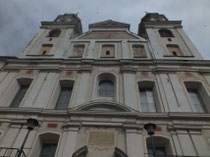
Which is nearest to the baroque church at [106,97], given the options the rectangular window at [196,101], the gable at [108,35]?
the rectangular window at [196,101]

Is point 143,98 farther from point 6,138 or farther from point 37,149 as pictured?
point 6,138

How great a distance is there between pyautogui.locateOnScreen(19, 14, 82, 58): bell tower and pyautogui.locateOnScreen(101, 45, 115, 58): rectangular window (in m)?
3.53

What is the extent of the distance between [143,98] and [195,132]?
372 cm

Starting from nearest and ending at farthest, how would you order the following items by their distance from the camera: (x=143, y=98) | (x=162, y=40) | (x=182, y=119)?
(x=182, y=119), (x=143, y=98), (x=162, y=40)

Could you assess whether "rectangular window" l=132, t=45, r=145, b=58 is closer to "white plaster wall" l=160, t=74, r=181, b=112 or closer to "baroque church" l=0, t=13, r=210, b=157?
"baroque church" l=0, t=13, r=210, b=157

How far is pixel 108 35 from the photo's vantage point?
18.2 m

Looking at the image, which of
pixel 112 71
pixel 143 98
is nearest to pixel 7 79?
pixel 112 71

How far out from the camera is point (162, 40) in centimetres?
1683

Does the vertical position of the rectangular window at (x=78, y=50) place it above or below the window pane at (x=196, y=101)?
above

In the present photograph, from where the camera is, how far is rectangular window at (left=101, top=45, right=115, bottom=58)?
15.2 metres

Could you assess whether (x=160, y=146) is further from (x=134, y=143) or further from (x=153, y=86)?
(x=153, y=86)

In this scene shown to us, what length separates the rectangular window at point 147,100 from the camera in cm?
1066

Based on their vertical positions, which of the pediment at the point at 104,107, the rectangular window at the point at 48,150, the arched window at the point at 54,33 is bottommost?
the rectangular window at the point at 48,150

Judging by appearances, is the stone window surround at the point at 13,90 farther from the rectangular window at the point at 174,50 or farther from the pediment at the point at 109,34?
the rectangular window at the point at 174,50
